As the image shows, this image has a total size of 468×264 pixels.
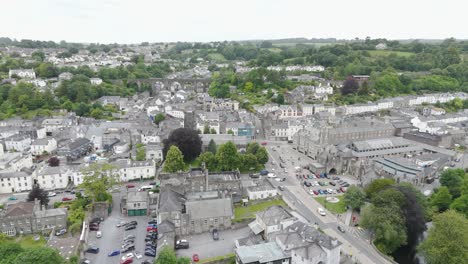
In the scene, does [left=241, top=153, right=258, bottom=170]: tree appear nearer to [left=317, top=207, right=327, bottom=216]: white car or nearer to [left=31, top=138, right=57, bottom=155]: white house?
[left=317, top=207, right=327, bottom=216]: white car

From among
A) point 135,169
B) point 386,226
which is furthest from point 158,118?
point 386,226

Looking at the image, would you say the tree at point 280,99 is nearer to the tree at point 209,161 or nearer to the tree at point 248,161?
the tree at point 248,161

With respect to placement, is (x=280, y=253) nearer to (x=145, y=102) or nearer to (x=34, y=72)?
(x=145, y=102)

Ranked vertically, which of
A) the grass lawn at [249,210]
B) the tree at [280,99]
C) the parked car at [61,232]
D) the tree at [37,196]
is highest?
the tree at [280,99]

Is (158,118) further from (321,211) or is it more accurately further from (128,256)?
(128,256)

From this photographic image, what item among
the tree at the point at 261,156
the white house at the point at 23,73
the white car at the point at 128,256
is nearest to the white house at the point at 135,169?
the tree at the point at 261,156

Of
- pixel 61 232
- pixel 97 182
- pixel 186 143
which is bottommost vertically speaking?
pixel 61 232

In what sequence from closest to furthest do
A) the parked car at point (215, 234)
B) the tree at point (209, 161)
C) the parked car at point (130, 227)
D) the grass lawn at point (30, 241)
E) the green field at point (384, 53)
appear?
the grass lawn at point (30, 241), the parked car at point (215, 234), the parked car at point (130, 227), the tree at point (209, 161), the green field at point (384, 53)
